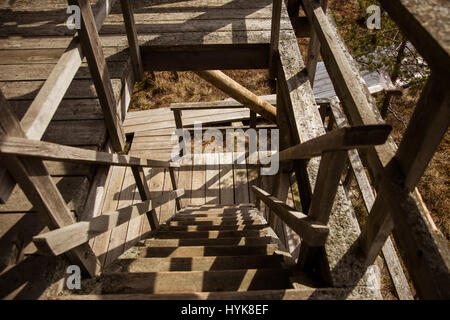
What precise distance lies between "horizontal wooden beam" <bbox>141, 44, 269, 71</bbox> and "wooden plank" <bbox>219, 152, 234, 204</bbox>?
262cm

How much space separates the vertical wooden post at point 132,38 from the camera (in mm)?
2625

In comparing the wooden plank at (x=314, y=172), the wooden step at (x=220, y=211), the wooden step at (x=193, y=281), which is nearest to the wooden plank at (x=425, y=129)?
the wooden plank at (x=314, y=172)

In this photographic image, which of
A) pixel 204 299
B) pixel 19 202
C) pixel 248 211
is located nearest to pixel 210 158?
pixel 248 211

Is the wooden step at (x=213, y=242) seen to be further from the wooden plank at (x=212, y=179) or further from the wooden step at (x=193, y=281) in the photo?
the wooden plank at (x=212, y=179)

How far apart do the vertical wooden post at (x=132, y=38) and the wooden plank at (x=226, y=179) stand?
2754 mm

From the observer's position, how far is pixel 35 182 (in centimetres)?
128

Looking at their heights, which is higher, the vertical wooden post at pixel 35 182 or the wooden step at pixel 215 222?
the vertical wooden post at pixel 35 182

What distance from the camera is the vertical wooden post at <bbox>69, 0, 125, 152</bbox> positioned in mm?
1941

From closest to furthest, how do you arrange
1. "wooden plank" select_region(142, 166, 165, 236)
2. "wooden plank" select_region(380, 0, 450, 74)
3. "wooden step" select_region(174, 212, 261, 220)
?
"wooden plank" select_region(380, 0, 450, 74), "wooden step" select_region(174, 212, 261, 220), "wooden plank" select_region(142, 166, 165, 236)

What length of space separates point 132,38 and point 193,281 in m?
2.38

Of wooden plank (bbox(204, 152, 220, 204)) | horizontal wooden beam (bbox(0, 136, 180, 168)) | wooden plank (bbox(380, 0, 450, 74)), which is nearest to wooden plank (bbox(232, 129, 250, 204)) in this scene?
wooden plank (bbox(204, 152, 220, 204))

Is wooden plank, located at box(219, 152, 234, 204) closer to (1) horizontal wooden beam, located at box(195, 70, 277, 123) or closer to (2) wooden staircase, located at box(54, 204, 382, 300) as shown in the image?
(1) horizontal wooden beam, located at box(195, 70, 277, 123)

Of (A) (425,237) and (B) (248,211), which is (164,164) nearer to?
(B) (248,211)

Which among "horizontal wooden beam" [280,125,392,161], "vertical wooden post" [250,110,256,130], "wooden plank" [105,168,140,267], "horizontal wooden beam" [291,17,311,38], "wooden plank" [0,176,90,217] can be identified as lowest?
"wooden plank" [105,168,140,267]
